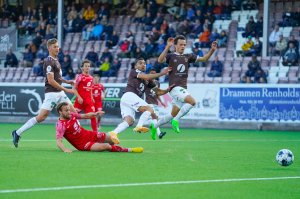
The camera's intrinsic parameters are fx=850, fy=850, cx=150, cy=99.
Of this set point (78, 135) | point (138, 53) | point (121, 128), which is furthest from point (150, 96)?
point (138, 53)

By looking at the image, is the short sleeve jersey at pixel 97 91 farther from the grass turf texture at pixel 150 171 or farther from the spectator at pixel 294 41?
the spectator at pixel 294 41

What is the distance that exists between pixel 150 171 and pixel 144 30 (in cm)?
2569

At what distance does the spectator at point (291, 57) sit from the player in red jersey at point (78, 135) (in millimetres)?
16250

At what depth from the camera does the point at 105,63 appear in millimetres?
34875

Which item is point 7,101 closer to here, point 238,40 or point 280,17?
point 238,40

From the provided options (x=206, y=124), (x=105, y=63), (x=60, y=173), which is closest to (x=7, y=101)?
(x=105, y=63)

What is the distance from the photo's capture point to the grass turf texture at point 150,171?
9.58m

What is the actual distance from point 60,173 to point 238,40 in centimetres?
2347

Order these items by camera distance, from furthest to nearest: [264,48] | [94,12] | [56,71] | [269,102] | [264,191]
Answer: [94,12] → [264,48] → [269,102] → [56,71] → [264,191]

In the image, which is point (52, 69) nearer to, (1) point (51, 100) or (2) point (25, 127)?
(1) point (51, 100)

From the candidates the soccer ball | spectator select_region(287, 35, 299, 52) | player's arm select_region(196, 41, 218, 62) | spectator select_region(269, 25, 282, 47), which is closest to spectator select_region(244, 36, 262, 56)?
spectator select_region(269, 25, 282, 47)

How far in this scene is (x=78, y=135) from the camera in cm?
1498

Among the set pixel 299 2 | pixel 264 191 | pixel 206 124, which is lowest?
pixel 206 124

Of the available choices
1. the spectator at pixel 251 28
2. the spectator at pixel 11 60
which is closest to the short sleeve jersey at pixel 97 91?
the spectator at pixel 251 28
